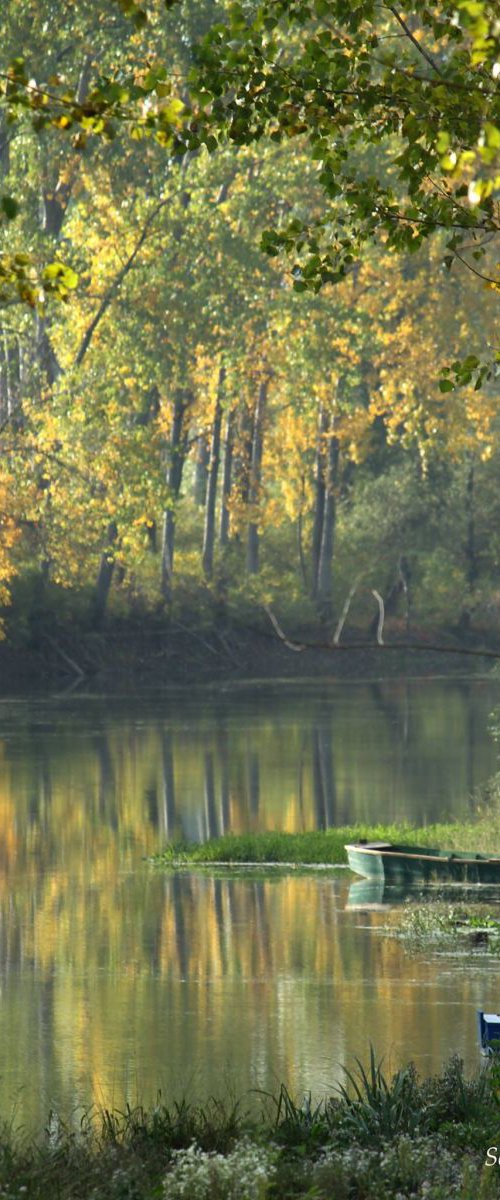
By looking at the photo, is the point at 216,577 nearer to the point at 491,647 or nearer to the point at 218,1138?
the point at 491,647

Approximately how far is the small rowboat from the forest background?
18750 mm

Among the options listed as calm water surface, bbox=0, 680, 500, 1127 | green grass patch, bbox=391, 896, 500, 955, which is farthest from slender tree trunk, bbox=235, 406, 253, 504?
Result: green grass patch, bbox=391, 896, 500, 955

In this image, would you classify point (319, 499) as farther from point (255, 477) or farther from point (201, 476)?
point (201, 476)

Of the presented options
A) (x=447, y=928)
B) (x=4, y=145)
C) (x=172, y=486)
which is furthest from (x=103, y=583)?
(x=447, y=928)

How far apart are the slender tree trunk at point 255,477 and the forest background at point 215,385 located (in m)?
0.08

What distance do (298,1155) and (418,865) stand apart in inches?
513

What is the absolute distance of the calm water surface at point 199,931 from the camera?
15.7 m

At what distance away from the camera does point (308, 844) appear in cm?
2723

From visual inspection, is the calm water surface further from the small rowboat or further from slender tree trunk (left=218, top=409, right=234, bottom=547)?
slender tree trunk (left=218, top=409, right=234, bottom=547)

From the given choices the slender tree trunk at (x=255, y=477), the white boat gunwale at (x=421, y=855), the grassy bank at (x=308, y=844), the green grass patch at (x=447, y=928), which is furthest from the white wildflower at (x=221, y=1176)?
the slender tree trunk at (x=255, y=477)

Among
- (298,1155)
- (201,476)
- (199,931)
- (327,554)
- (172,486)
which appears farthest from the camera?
(201,476)

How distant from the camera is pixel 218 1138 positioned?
10734 millimetres

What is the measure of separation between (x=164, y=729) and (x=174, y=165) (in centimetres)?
1694

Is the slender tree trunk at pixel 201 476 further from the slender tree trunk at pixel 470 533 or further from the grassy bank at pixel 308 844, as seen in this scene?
the grassy bank at pixel 308 844
